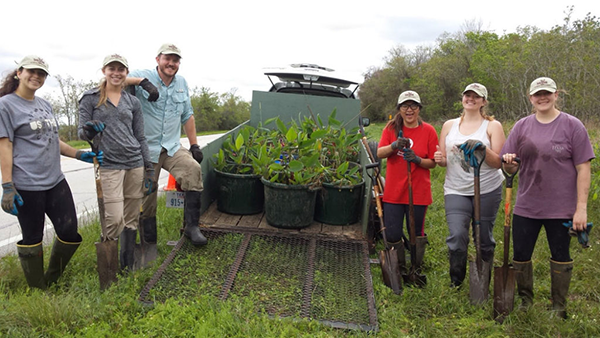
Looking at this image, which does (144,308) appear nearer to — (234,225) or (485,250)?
(234,225)

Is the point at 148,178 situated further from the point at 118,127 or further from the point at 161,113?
the point at 161,113

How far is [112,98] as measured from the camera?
3670mm

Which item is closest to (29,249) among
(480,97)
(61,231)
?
(61,231)

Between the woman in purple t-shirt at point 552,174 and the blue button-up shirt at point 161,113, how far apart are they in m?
2.94

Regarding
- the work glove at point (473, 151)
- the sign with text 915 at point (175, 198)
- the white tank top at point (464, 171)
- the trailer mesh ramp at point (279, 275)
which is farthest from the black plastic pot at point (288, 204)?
the work glove at point (473, 151)

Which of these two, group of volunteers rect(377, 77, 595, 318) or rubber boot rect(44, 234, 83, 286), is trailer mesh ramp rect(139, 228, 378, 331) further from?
rubber boot rect(44, 234, 83, 286)

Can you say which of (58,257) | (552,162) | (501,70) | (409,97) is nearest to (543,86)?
(552,162)

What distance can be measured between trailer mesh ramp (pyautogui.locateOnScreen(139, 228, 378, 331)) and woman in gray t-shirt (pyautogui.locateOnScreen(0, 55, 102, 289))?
95 cm

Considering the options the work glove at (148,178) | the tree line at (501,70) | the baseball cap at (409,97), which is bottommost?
the work glove at (148,178)

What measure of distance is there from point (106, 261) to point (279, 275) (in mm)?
1420

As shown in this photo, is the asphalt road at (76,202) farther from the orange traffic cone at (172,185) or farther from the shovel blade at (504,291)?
the shovel blade at (504,291)

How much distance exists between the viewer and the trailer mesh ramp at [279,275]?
338 centimetres

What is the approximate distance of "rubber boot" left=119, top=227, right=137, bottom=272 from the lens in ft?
13.1

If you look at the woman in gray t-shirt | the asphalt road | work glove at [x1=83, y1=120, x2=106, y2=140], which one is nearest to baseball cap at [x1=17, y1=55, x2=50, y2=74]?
the woman in gray t-shirt
